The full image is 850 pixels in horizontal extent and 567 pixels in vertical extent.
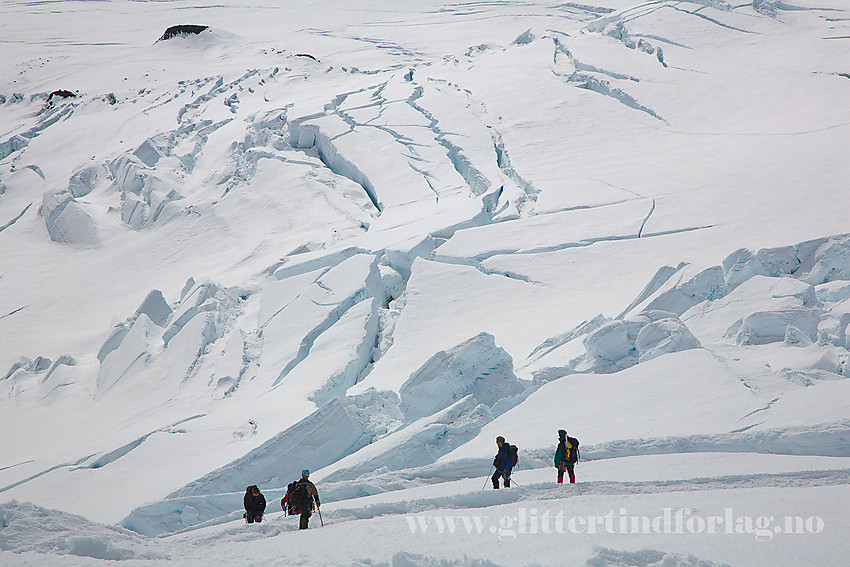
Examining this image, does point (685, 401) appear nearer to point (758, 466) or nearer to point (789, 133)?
point (758, 466)

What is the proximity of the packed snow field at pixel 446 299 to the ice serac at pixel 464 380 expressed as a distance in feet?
0.11

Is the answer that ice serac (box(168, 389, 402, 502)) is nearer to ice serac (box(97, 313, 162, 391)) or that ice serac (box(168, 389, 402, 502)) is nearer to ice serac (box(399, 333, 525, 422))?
ice serac (box(399, 333, 525, 422))

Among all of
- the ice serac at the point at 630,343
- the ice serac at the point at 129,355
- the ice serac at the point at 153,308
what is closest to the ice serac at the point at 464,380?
the ice serac at the point at 630,343

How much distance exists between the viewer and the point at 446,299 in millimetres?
12742

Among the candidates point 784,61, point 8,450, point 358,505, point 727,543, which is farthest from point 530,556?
point 784,61

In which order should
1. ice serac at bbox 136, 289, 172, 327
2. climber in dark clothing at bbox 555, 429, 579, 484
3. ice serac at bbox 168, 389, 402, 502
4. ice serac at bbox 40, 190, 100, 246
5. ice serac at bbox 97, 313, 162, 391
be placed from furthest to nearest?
ice serac at bbox 40, 190, 100, 246
ice serac at bbox 136, 289, 172, 327
ice serac at bbox 97, 313, 162, 391
ice serac at bbox 168, 389, 402, 502
climber in dark clothing at bbox 555, 429, 579, 484

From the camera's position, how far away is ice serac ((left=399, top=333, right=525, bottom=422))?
9.27 meters

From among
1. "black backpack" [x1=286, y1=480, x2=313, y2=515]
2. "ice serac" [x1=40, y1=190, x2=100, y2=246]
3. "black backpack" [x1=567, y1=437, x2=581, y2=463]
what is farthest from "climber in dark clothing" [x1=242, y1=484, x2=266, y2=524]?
"ice serac" [x1=40, y1=190, x2=100, y2=246]

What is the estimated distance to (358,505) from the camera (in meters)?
6.25

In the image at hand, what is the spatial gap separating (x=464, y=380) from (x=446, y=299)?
3.55 meters

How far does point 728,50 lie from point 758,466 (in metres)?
19.7

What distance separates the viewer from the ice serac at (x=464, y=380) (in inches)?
365

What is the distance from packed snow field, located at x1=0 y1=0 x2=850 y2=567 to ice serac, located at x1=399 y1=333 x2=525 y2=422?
34 millimetres

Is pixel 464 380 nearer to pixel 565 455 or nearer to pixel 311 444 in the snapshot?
pixel 311 444
